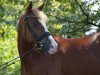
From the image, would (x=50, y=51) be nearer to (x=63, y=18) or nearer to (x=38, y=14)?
(x=38, y=14)

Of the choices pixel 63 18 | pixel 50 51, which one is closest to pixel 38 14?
pixel 50 51

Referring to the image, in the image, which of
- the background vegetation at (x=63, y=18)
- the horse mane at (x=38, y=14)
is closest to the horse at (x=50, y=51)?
the horse mane at (x=38, y=14)

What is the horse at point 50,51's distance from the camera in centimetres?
653

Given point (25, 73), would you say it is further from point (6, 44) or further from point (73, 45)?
point (6, 44)

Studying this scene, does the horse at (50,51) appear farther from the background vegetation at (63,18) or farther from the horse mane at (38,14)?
the background vegetation at (63,18)

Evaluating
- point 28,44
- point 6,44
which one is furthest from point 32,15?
point 6,44

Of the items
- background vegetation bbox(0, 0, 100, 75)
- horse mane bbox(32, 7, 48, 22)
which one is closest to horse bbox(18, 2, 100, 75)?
horse mane bbox(32, 7, 48, 22)

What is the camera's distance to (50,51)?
6.46 m

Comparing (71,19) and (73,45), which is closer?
(73,45)

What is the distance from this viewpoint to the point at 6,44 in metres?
11.8

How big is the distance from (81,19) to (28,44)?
4390 millimetres

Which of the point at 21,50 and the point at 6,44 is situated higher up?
the point at 21,50

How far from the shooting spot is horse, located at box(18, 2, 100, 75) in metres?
6.53

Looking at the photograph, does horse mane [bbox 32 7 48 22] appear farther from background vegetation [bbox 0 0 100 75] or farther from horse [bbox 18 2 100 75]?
background vegetation [bbox 0 0 100 75]
